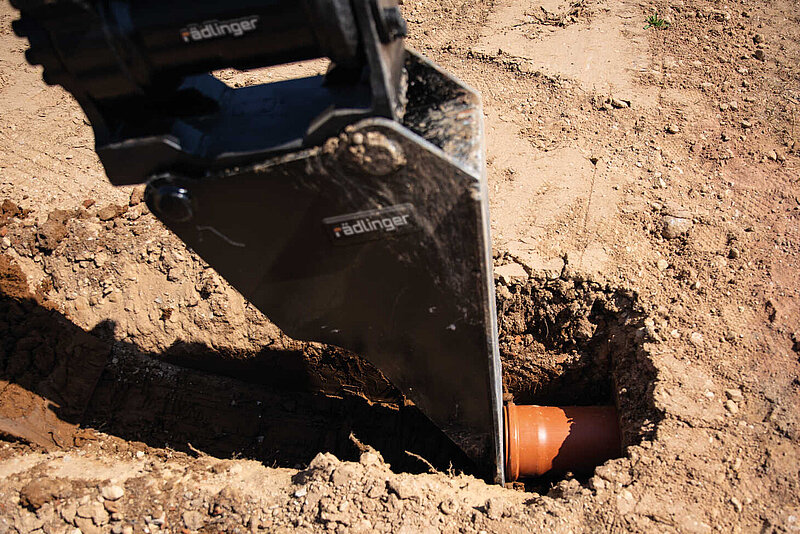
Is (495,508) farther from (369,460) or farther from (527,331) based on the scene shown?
(527,331)

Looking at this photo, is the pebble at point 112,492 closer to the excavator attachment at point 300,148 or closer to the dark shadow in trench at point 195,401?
the dark shadow in trench at point 195,401

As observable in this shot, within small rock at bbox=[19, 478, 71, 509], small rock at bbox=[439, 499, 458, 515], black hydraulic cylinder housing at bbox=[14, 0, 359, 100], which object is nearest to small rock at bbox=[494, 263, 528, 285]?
small rock at bbox=[439, 499, 458, 515]

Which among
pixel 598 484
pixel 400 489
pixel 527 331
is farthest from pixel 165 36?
pixel 527 331

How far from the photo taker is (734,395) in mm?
2648

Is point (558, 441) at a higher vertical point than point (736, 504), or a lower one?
lower

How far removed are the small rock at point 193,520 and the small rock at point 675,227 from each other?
277 cm

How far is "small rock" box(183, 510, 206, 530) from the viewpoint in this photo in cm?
259

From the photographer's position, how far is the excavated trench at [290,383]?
338 cm

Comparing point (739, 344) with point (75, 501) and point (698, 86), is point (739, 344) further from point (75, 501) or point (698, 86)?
point (75, 501)

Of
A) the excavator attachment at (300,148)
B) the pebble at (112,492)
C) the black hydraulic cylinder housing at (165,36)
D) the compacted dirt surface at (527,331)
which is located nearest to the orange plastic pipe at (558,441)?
the compacted dirt surface at (527,331)

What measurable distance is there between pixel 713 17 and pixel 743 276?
271 centimetres

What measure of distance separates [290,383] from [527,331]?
5.20ft

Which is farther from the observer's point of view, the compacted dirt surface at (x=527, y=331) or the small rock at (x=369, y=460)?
the small rock at (x=369, y=460)

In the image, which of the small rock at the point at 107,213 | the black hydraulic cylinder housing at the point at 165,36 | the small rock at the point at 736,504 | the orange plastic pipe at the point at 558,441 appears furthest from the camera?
the small rock at the point at 107,213
